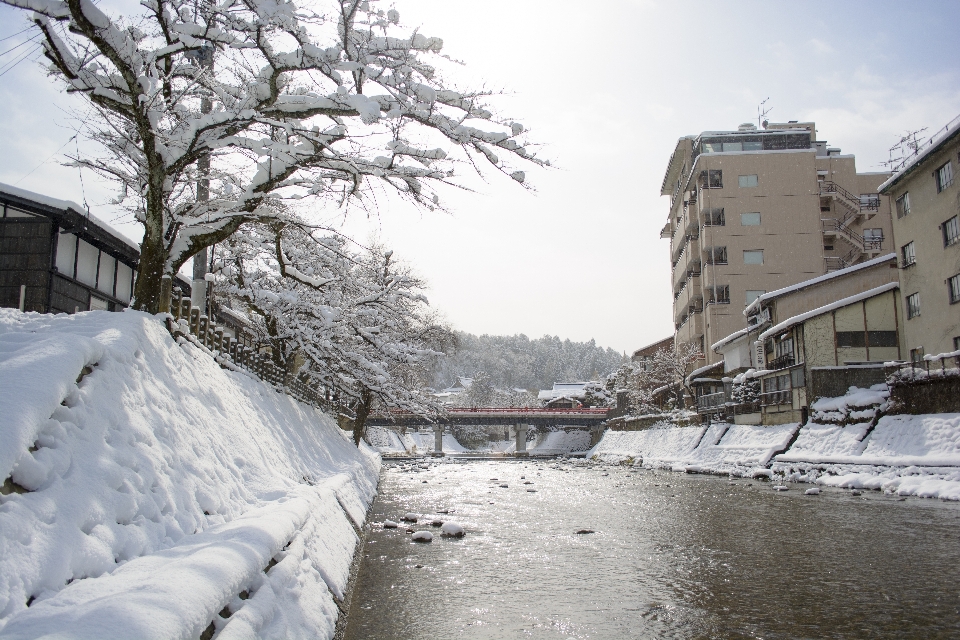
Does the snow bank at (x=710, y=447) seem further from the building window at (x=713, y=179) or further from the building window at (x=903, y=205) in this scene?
the building window at (x=713, y=179)

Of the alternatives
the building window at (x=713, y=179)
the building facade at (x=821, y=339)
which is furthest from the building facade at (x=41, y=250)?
the building window at (x=713, y=179)

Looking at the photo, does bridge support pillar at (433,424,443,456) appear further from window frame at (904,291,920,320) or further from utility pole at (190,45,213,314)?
utility pole at (190,45,213,314)

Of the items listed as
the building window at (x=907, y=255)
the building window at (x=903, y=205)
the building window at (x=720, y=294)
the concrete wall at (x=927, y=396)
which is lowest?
the concrete wall at (x=927, y=396)

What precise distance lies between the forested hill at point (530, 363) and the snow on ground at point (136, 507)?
137 meters

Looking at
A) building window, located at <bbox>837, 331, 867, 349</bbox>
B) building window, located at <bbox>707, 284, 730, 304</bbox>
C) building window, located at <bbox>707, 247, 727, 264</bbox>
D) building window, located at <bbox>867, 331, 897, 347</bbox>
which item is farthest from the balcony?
building window, located at <bbox>707, 247, 727, 264</bbox>

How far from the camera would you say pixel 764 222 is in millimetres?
43875

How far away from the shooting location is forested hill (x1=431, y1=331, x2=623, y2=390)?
150000mm

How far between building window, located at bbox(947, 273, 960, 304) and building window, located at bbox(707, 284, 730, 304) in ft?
65.9

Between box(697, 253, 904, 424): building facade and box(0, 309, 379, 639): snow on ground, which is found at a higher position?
box(697, 253, 904, 424): building facade

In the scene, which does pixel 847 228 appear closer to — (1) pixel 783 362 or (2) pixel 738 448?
(1) pixel 783 362

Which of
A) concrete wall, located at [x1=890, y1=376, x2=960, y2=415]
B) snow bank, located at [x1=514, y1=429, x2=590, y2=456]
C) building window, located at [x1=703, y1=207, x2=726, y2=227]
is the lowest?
snow bank, located at [x1=514, y1=429, x2=590, y2=456]

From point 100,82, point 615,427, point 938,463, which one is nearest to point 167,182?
point 100,82

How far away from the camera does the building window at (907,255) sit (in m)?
25.5

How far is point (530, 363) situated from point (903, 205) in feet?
424
